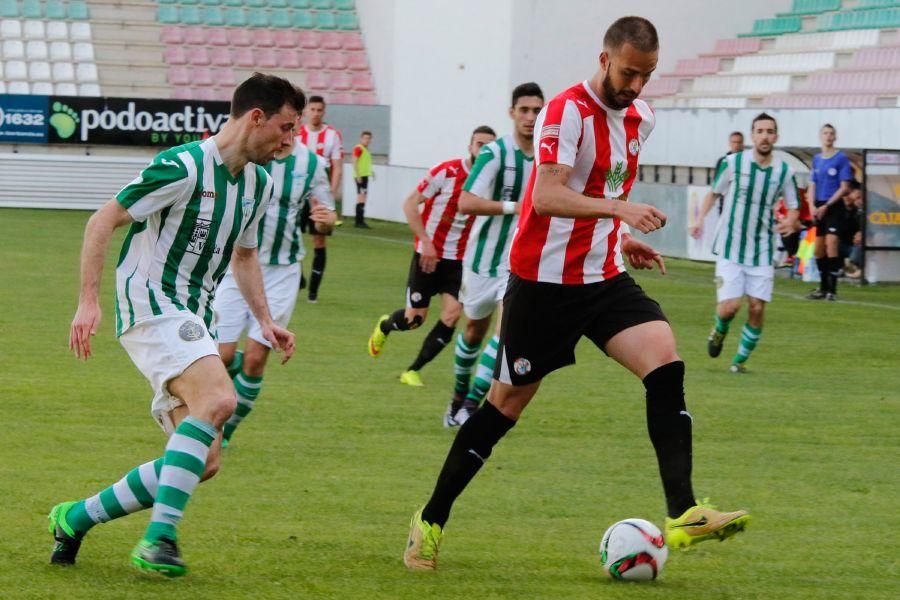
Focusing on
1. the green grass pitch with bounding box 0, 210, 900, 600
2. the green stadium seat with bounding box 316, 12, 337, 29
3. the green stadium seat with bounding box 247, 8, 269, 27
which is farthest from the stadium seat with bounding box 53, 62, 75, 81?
the green grass pitch with bounding box 0, 210, 900, 600

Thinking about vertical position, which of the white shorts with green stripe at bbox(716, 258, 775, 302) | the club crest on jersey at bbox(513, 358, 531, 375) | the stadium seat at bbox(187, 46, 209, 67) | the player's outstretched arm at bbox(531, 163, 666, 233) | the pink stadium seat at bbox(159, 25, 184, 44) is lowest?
the white shorts with green stripe at bbox(716, 258, 775, 302)

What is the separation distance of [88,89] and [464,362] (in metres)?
27.6

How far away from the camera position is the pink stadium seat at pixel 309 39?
37.5 meters

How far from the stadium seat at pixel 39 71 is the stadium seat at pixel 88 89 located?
2.60ft

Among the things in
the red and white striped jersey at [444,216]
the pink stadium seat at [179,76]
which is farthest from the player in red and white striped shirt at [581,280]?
the pink stadium seat at [179,76]

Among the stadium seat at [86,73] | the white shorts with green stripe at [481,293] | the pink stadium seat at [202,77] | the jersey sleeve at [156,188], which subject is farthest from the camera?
the pink stadium seat at [202,77]

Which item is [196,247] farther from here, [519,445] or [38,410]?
[38,410]

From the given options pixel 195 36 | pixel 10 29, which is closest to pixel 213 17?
pixel 195 36

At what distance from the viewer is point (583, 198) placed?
4.84 m

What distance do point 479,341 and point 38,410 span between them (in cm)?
270

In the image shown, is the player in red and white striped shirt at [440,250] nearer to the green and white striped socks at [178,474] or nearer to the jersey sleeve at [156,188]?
the jersey sleeve at [156,188]

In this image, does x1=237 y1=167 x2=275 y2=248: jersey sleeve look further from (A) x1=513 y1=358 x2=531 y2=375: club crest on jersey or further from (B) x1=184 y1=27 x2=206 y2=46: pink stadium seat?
(B) x1=184 y1=27 x2=206 y2=46: pink stadium seat

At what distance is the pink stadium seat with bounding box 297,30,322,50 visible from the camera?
37.5 m

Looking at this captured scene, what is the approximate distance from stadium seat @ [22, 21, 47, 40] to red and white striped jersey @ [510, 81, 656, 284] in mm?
32652
